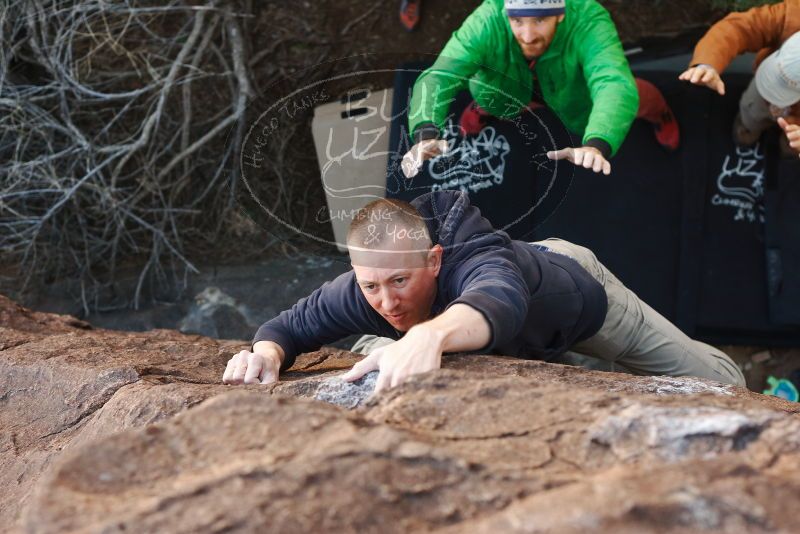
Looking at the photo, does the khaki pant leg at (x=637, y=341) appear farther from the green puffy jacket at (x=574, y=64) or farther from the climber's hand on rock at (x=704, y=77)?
the climber's hand on rock at (x=704, y=77)

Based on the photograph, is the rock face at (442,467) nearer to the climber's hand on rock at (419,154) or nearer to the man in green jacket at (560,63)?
the climber's hand on rock at (419,154)

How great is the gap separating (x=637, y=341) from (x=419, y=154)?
103 centimetres

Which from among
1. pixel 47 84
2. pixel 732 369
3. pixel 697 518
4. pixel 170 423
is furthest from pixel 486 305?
pixel 47 84

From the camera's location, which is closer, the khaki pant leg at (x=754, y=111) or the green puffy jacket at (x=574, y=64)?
the green puffy jacket at (x=574, y=64)

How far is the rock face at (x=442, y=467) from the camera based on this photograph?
43.2 inches

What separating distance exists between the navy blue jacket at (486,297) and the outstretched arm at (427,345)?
0.09ft

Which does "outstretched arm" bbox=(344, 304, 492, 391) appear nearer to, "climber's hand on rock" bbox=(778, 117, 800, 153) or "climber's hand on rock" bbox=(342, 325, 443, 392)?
"climber's hand on rock" bbox=(342, 325, 443, 392)

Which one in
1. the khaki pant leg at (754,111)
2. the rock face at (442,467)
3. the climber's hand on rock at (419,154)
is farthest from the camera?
the khaki pant leg at (754,111)

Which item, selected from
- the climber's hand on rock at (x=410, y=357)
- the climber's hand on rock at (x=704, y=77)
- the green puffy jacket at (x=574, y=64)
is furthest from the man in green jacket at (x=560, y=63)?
the climber's hand on rock at (x=410, y=357)

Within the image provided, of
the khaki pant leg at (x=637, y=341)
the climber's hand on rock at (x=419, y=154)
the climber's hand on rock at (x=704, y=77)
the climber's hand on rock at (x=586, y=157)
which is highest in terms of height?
the climber's hand on rock at (x=704, y=77)

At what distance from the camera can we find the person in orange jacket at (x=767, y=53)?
2664 mm

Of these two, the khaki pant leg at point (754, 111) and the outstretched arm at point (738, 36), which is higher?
the outstretched arm at point (738, 36)

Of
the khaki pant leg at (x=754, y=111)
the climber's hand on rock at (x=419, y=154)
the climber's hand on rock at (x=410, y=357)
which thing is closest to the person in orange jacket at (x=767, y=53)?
the khaki pant leg at (x=754, y=111)

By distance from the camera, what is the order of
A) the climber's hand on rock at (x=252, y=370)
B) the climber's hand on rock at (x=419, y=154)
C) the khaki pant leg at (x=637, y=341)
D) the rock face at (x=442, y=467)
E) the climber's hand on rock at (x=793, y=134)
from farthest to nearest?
the climber's hand on rock at (x=793, y=134) < the khaki pant leg at (x=637, y=341) < the climber's hand on rock at (x=252, y=370) < the climber's hand on rock at (x=419, y=154) < the rock face at (x=442, y=467)
